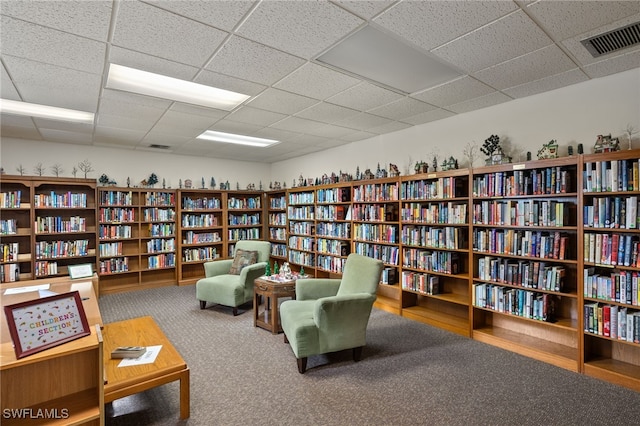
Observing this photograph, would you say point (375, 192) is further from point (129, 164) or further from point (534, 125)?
point (129, 164)

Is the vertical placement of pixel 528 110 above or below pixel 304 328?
above


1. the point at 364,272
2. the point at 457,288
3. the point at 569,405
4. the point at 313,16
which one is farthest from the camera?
the point at 457,288

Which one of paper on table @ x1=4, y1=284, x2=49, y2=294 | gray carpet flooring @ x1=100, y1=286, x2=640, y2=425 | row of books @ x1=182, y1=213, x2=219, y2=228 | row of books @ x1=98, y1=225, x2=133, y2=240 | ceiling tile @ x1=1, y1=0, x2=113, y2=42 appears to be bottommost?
gray carpet flooring @ x1=100, y1=286, x2=640, y2=425

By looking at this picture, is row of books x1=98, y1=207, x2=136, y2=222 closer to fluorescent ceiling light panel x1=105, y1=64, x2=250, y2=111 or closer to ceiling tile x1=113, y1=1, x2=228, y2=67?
fluorescent ceiling light panel x1=105, y1=64, x2=250, y2=111

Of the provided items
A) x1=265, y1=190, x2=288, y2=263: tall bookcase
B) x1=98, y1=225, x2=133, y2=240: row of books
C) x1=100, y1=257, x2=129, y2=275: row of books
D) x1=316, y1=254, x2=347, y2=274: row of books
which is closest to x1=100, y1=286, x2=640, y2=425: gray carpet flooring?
x1=316, y1=254, x2=347, y2=274: row of books

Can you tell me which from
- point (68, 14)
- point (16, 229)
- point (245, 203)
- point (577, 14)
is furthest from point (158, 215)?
point (577, 14)

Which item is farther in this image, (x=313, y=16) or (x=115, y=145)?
(x=115, y=145)

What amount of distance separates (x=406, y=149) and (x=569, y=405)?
11.2 ft

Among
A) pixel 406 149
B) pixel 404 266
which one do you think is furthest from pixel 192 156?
pixel 404 266

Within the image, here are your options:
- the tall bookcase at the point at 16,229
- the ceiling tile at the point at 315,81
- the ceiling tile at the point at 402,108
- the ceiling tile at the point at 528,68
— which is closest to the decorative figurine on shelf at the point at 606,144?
the ceiling tile at the point at 528,68

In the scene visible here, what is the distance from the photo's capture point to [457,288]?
4.08 metres

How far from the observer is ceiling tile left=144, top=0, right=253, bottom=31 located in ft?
6.04

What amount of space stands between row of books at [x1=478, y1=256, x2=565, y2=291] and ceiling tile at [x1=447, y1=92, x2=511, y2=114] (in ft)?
5.74

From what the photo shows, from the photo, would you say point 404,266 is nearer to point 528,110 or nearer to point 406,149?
A: point 406,149
